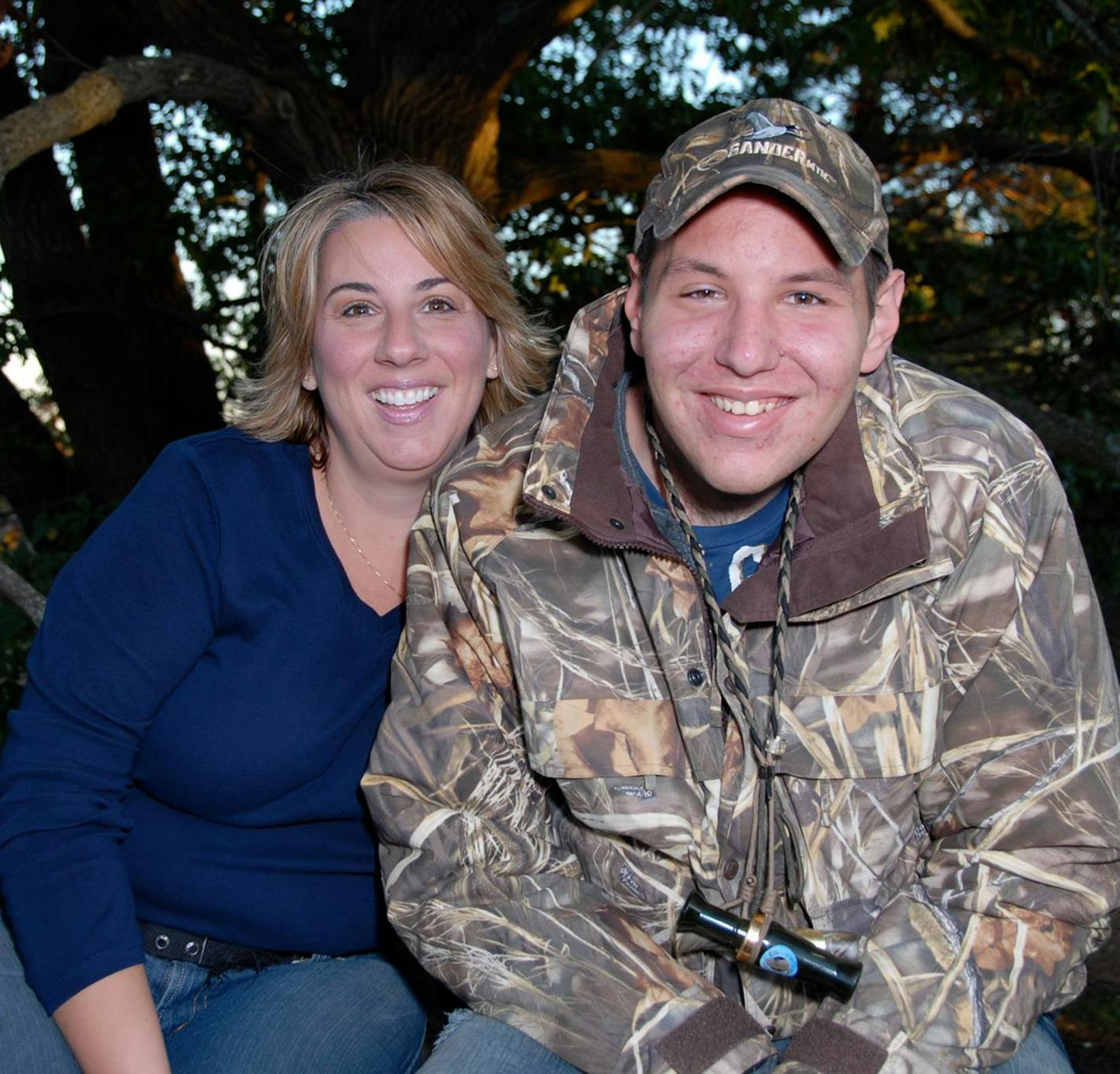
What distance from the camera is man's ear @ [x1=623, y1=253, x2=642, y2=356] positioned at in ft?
8.00

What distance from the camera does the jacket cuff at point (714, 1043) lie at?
2.18 m

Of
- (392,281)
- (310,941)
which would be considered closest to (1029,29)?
(392,281)

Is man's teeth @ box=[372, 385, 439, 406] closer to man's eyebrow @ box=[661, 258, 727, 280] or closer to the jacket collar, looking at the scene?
the jacket collar

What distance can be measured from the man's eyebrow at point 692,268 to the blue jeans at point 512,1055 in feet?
4.40

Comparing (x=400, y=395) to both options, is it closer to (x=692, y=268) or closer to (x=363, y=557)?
(x=363, y=557)

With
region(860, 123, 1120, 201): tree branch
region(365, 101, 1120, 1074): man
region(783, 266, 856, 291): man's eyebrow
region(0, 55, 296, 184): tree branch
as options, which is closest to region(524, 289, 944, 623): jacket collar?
region(365, 101, 1120, 1074): man

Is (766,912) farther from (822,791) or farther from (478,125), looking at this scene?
(478,125)

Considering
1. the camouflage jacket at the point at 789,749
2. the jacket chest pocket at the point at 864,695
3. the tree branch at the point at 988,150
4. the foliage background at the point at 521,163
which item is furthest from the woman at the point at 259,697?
the tree branch at the point at 988,150

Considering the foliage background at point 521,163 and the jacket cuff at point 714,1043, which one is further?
the foliage background at point 521,163

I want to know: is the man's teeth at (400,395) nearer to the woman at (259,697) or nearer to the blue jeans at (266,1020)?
the woman at (259,697)

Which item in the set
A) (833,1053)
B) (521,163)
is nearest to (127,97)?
(521,163)

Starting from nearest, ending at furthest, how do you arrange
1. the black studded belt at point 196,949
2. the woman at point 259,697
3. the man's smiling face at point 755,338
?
the man's smiling face at point 755,338, the woman at point 259,697, the black studded belt at point 196,949

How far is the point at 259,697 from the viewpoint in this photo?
2637mm

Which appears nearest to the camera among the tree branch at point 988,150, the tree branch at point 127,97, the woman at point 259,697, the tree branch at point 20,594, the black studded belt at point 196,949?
the woman at point 259,697
